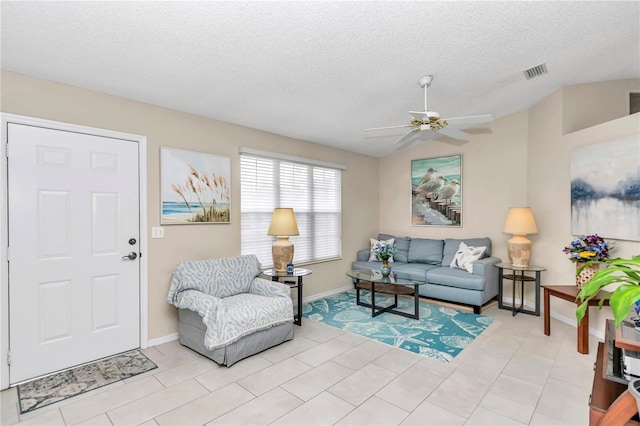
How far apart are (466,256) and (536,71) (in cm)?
246

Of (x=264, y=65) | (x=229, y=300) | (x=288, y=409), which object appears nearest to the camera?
(x=288, y=409)

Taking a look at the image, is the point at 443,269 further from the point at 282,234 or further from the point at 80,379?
the point at 80,379

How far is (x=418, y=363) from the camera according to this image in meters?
2.90

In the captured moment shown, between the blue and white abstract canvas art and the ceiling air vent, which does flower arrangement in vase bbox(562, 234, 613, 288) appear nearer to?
the blue and white abstract canvas art

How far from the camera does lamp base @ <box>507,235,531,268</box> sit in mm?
4270

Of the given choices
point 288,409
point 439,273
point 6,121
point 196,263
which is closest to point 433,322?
point 439,273

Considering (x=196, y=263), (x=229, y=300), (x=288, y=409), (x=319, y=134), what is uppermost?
(x=319, y=134)

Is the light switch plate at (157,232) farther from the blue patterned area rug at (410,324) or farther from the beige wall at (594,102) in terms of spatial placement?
the beige wall at (594,102)

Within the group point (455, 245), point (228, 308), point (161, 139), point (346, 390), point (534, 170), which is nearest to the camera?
point (346, 390)

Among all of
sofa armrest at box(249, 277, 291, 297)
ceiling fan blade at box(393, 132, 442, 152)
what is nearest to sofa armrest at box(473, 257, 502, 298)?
ceiling fan blade at box(393, 132, 442, 152)

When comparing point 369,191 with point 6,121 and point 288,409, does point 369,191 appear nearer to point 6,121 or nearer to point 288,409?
point 288,409

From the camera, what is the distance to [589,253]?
3289 mm

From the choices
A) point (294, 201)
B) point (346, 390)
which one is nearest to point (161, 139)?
point (294, 201)

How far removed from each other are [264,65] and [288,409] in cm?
265
